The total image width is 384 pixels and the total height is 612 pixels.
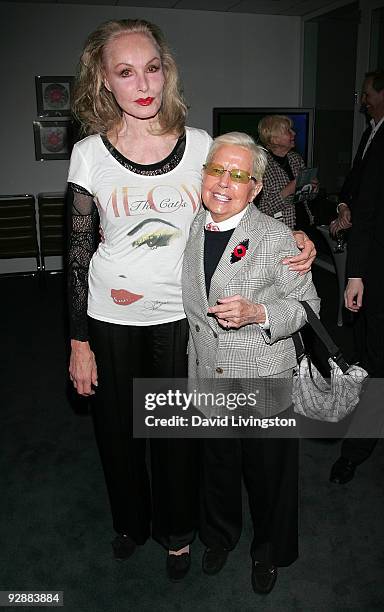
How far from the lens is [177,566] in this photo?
2406 millimetres

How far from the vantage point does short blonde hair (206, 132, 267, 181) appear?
73.4 inches

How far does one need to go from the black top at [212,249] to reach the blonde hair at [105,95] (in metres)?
0.37

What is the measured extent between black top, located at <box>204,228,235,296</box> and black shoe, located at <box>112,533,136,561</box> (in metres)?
1.24

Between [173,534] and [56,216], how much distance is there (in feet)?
16.1

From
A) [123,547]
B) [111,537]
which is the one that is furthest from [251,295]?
[111,537]

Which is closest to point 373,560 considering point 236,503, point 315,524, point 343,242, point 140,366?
point 315,524

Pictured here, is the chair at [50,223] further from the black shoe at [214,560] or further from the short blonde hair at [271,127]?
the black shoe at [214,560]

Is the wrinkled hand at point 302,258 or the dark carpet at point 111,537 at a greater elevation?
the wrinkled hand at point 302,258

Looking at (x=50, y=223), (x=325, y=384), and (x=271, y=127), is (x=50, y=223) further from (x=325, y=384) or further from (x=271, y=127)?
(x=325, y=384)

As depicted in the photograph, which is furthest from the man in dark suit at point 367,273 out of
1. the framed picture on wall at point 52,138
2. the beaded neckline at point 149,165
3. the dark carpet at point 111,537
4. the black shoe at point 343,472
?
the framed picture on wall at point 52,138

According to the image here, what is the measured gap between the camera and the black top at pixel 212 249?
1.93m

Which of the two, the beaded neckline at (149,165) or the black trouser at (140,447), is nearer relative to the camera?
the beaded neckline at (149,165)

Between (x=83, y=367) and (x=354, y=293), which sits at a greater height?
(x=354, y=293)

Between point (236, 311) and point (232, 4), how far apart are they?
19.5 feet
